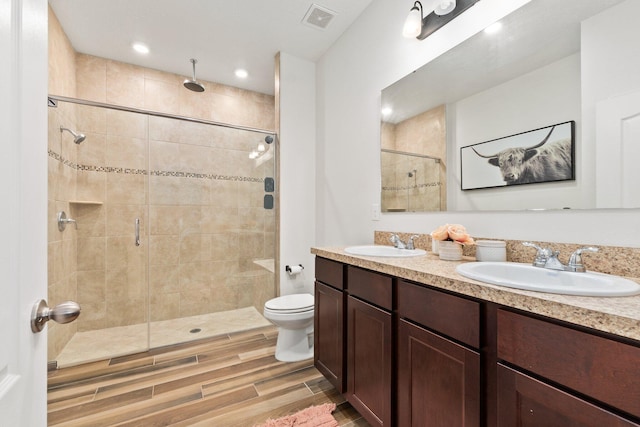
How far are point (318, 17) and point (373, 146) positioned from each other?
1.16 meters

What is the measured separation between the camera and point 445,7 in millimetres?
1528

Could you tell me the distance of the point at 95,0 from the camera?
2059 mm

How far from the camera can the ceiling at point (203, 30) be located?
6.98 feet

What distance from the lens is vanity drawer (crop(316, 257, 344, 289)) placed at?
1559 mm

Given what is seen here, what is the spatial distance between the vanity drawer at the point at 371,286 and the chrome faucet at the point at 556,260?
574 mm

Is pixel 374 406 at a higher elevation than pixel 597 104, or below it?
below

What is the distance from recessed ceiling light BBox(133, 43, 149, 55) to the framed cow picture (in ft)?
9.48

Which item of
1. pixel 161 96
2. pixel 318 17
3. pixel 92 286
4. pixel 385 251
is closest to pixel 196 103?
pixel 161 96

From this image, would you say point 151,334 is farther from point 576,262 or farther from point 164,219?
point 576,262

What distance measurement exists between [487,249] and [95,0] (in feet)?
10.1

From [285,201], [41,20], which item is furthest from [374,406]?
[285,201]

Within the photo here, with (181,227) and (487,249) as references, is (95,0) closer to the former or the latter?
(181,227)

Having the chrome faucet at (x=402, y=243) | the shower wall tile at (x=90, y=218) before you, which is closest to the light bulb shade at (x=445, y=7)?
the chrome faucet at (x=402, y=243)

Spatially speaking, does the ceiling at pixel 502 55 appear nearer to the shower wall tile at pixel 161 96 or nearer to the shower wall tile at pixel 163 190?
the shower wall tile at pixel 163 190
